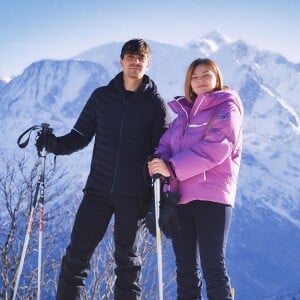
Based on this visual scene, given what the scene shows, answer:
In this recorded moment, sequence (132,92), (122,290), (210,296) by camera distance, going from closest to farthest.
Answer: (210,296)
(122,290)
(132,92)

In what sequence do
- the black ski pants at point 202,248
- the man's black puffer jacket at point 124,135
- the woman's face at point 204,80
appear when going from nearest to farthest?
the black ski pants at point 202,248 → the woman's face at point 204,80 → the man's black puffer jacket at point 124,135

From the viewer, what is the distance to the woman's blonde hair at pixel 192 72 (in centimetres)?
467

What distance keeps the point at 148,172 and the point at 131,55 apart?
1.22 meters

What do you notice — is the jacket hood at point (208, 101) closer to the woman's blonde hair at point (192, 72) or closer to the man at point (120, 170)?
the woman's blonde hair at point (192, 72)

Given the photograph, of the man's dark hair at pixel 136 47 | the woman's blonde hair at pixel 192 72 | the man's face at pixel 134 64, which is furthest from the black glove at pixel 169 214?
the man's dark hair at pixel 136 47

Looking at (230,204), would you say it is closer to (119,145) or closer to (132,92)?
(119,145)

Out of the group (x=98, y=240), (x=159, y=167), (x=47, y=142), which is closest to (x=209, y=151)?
(x=159, y=167)

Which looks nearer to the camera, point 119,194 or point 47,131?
point 119,194

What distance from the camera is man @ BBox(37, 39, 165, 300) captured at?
4.73 meters

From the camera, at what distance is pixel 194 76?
4727mm

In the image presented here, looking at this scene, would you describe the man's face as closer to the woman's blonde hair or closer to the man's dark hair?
the man's dark hair

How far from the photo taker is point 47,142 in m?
5.12

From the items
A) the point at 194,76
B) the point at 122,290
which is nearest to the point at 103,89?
the point at 194,76

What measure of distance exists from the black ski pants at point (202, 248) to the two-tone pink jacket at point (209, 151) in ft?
0.33
